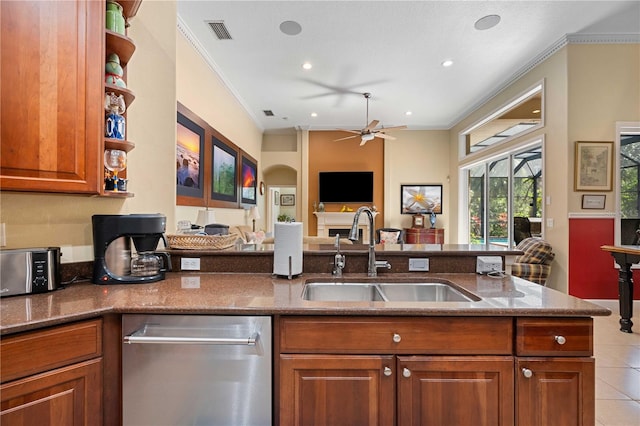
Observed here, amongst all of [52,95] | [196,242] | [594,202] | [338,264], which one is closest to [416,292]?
[338,264]

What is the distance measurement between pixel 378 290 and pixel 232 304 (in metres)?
0.83

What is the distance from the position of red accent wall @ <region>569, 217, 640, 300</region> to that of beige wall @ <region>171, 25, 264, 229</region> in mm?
4482

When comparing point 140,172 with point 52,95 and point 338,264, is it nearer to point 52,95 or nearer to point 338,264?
point 52,95

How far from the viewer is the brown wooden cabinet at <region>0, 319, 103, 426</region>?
0.93 metres

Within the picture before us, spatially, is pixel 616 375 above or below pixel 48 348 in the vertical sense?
below

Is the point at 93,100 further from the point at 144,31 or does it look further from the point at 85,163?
the point at 144,31

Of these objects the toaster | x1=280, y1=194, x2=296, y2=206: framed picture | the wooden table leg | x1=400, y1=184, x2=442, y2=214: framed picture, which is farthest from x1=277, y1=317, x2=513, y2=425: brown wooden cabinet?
x1=280, y1=194, x2=296, y2=206: framed picture

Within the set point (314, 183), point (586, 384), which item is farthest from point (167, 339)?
point (314, 183)

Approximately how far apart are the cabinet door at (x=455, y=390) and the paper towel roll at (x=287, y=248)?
0.73 m

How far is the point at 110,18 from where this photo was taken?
145 centimetres

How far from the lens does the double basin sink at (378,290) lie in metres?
1.62

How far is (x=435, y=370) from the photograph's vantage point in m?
1.10

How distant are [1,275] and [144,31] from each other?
155 cm

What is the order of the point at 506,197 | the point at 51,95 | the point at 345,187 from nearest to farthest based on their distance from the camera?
the point at 51,95, the point at 506,197, the point at 345,187
